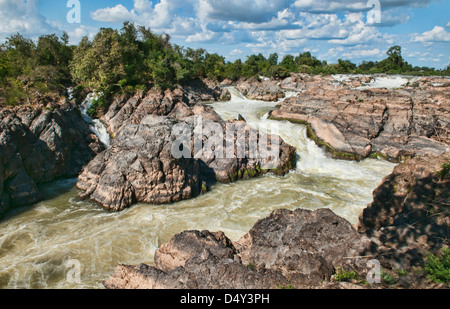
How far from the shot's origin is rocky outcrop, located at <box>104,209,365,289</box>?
628 cm

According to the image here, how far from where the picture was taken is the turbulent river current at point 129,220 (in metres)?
9.09

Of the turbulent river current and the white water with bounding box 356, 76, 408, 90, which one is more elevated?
the white water with bounding box 356, 76, 408, 90

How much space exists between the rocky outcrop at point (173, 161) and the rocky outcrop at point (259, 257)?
5.54 metres

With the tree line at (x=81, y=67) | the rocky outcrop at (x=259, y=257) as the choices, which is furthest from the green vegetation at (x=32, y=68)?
the rocky outcrop at (x=259, y=257)

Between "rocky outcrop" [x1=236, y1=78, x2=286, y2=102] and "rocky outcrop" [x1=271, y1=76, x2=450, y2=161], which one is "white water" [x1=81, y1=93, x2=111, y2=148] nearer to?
"rocky outcrop" [x1=271, y1=76, x2=450, y2=161]

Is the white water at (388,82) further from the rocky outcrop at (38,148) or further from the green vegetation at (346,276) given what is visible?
the green vegetation at (346,276)

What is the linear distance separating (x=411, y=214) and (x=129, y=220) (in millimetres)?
10381

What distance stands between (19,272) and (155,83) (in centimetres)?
1840

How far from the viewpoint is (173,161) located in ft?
43.5

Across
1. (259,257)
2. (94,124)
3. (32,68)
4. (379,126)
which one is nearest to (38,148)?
(94,124)

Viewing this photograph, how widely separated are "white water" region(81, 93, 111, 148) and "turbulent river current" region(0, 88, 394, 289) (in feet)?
15.0

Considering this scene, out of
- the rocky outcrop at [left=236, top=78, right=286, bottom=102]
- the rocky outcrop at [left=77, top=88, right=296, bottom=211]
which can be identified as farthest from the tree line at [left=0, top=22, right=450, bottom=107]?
the rocky outcrop at [left=236, top=78, right=286, bottom=102]

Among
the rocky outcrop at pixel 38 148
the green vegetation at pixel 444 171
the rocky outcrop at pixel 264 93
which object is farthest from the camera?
the rocky outcrop at pixel 264 93

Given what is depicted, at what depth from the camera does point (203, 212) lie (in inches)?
500
